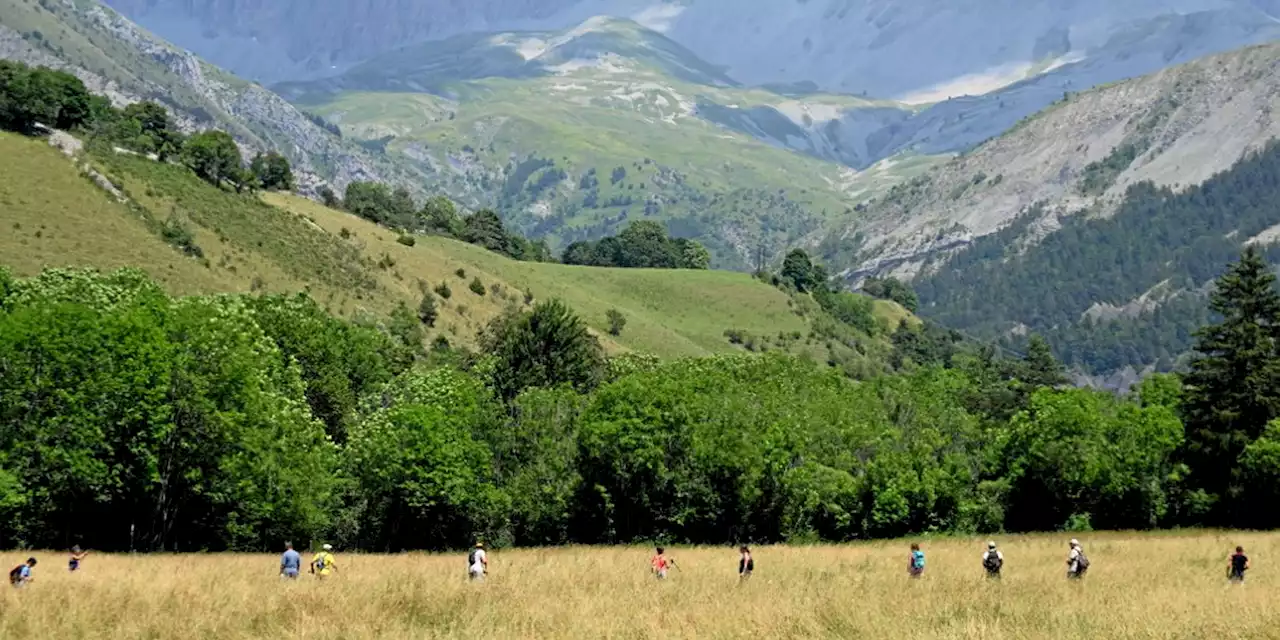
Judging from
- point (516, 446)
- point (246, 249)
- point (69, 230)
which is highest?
point (246, 249)

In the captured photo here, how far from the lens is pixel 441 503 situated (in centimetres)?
6325

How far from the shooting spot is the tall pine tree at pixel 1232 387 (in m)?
74.8

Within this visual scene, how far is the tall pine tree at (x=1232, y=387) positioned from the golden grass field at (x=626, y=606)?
Answer: 4504cm

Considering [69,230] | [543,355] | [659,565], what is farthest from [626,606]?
[69,230]

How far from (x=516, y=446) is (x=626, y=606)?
162 ft

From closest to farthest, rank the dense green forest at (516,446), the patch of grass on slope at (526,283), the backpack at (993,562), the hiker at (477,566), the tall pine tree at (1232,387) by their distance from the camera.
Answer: the hiker at (477,566)
the backpack at (993,562)
the dense green forest at (516,446)
the tall pine tree at (1232,387)
the patch of grass on slope at (526,283)

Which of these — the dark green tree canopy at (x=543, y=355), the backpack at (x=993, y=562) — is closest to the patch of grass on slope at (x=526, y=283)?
the dark green tree canopy at (x=543, y=355)

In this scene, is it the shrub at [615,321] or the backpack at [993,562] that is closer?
the backpack at [993,562]

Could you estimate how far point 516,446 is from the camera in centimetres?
7250

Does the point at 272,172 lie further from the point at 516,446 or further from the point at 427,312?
the point at 516,446

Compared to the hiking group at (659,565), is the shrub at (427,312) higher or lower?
higher

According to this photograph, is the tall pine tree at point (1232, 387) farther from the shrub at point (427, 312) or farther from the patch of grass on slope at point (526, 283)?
the patch of grass on slope at point (526, 283)

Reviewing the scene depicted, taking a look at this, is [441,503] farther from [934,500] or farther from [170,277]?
[170,277]

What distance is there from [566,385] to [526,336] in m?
16.1
